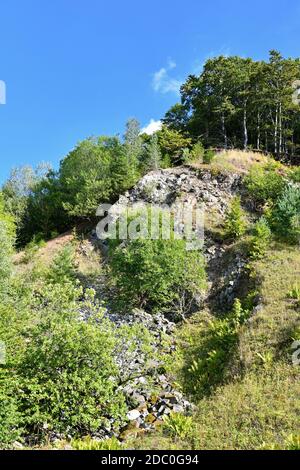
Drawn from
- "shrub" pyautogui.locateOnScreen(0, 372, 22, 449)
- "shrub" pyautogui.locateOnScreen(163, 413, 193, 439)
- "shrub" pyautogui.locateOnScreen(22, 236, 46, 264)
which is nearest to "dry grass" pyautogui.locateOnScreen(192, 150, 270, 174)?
"shrub" pyautogui.locateOnScreen(22, 236, 46, 264)

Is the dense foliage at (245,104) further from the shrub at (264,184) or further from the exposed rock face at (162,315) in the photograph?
the exposed rock face at (162,315)

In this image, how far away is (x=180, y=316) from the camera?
18.9 metres

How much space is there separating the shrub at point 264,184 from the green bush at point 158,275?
9291 millimetres

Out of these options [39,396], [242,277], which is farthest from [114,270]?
[39,396]

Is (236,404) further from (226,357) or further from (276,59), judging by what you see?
(276,59)

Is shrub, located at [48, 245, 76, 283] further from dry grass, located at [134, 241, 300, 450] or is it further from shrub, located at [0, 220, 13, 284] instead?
dry grass, located at [134, 241, 300, 450]

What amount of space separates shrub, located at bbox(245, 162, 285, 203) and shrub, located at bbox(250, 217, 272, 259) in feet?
15.5

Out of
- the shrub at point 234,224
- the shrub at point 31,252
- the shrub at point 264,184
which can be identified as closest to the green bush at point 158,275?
the shrub at point 234,224

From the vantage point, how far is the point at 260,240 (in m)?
20.3

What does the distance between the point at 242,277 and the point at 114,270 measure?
7.29 m

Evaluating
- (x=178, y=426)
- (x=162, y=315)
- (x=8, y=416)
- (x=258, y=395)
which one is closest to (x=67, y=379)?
(x=8, y=416)

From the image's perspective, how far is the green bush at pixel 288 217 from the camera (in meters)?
20.6

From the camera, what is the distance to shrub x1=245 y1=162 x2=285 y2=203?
2556 cm

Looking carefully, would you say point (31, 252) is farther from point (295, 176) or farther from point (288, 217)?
point (295, 176)
